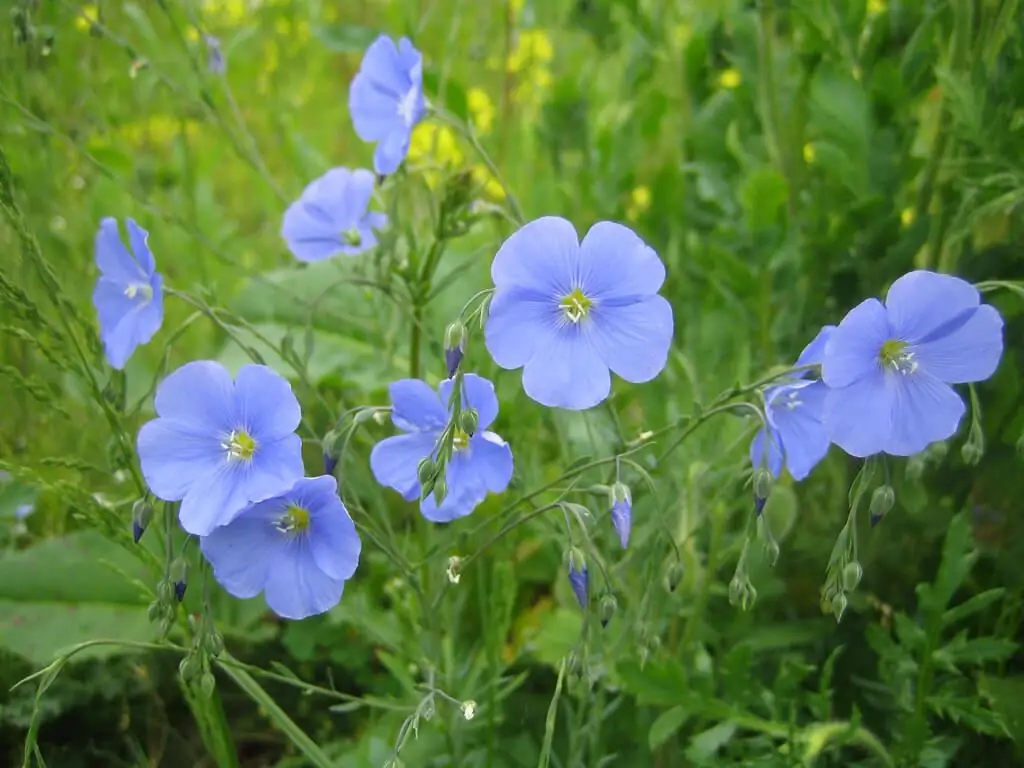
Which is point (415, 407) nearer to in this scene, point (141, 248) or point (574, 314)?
point (574, 314)

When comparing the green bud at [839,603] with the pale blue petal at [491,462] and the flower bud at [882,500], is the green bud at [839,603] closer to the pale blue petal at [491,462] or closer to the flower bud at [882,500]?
→ the flower bud at [882,500]

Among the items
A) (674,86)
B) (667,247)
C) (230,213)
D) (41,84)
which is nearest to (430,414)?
(667,247)

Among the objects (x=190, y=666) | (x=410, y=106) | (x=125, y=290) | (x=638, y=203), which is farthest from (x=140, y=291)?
(x=638, y=203)

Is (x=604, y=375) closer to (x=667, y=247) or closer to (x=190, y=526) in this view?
(x=190, y=526)

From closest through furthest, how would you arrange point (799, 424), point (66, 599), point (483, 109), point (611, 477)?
1. point (799, 424)
2. point (611, 477)
3. point (66, 599)
4. point (483, 109)

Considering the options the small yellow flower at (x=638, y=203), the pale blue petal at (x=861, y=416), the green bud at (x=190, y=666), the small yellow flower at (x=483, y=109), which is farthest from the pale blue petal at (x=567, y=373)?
the small yellow flower at (x=483, y=109)
